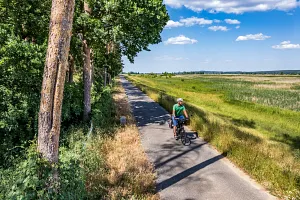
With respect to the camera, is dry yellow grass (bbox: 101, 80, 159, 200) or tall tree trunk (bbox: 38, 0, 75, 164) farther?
dry yellow grass (bbox: 101, 80, 159, 200)

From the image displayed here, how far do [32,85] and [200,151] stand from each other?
800 centimetres

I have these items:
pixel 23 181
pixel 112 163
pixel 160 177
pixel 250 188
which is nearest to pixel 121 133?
pixel 112 163

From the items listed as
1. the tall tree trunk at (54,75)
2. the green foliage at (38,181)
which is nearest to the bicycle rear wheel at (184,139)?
the green foliage at (38,181)

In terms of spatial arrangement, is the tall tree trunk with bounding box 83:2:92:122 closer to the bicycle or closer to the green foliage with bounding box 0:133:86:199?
the bicycle

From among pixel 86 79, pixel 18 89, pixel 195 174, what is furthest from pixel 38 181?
pixel 86 79

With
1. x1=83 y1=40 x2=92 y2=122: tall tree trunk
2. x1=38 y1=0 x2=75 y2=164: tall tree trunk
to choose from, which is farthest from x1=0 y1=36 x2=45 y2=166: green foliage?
x1=38 y1=0 x2=75 y2=164: tall tree trunk

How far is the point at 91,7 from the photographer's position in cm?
1227

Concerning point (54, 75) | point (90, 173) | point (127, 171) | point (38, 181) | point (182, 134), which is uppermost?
point (54, 75)

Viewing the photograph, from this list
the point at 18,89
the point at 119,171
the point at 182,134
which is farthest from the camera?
the point at 182,134

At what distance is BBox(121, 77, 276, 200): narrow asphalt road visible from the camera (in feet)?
22.0

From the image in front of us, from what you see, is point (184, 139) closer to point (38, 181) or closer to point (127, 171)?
point (127, 171)

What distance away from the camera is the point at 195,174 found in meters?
7.96

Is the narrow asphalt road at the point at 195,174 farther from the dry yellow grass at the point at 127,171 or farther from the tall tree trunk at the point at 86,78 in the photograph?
the tall tree trunk at the point at 86,78

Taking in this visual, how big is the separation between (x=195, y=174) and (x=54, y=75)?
5.54 metres
